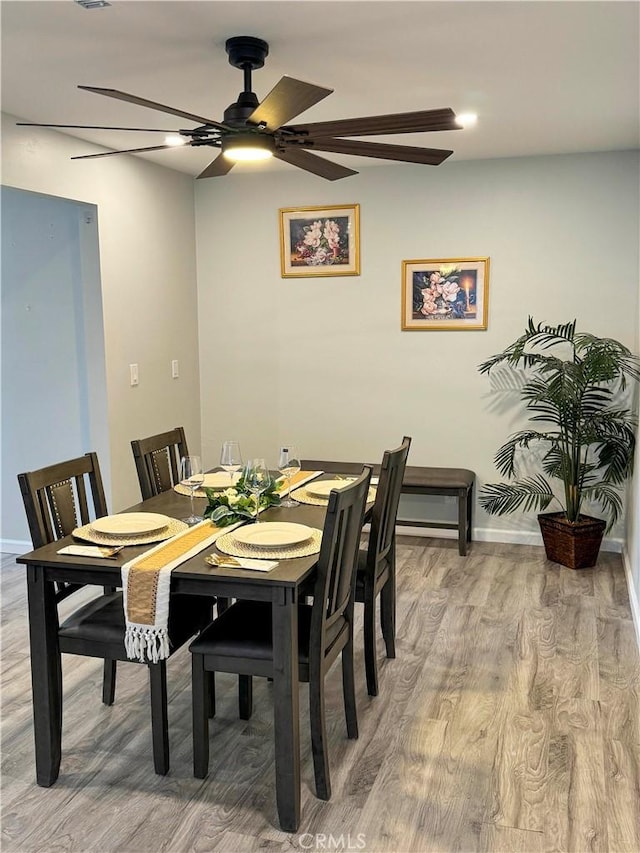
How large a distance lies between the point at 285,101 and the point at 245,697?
6.79ft

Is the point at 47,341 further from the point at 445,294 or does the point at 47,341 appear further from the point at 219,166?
the point at 445,294

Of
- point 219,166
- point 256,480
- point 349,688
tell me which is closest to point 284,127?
point 219,166

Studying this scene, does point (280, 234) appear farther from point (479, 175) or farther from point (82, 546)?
point (82, 546)

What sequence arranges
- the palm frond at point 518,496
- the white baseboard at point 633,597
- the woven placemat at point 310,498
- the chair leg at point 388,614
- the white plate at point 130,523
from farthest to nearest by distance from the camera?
the palm frond at point 518,496 < the white baseboard at point 633,597 < the chair leg at point 388,614 < the woven placemat at point 310,498 < the white plate at point 130,523

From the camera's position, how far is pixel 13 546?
195 inches

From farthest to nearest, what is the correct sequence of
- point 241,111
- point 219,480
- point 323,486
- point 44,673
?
point 219,480
point 323,486
point 241,111
point 44,673

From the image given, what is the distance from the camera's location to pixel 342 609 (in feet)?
8.59

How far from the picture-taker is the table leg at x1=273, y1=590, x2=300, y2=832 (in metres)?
2.25

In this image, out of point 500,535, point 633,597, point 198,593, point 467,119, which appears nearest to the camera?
point 198,593

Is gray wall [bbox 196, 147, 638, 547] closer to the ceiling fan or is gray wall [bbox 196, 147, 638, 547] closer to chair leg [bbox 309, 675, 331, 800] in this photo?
the ceiling fan

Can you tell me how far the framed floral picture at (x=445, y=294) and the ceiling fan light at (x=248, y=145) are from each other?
2560 mm

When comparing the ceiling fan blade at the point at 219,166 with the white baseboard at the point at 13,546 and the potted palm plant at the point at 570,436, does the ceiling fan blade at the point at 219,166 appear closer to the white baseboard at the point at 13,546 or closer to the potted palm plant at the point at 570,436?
the potted palm plant at the point at 570,436

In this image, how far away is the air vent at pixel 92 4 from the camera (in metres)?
2.32

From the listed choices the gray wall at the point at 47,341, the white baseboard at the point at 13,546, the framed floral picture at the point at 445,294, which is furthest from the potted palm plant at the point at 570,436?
the white baseboard at the point at 13,546
